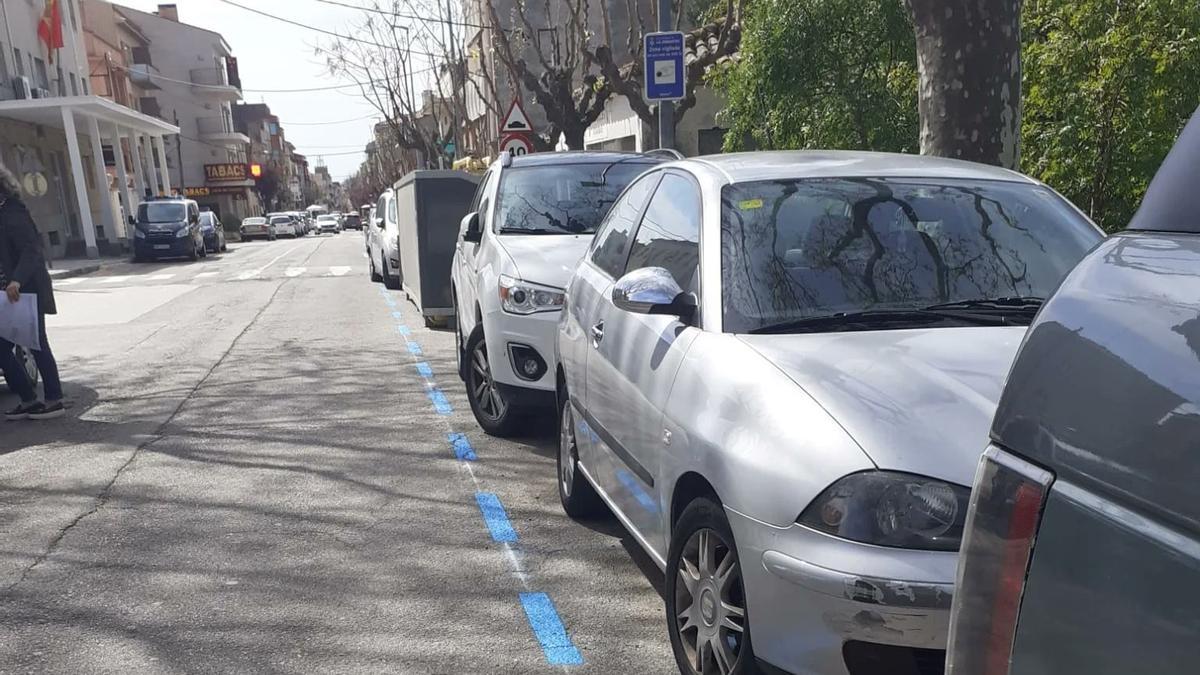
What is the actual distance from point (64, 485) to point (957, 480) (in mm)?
5416

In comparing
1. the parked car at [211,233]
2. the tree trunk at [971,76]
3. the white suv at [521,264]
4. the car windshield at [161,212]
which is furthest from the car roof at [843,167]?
the parked car at [211,233]

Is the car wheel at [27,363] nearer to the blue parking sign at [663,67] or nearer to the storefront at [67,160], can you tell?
the blue parking sign at [663,67]

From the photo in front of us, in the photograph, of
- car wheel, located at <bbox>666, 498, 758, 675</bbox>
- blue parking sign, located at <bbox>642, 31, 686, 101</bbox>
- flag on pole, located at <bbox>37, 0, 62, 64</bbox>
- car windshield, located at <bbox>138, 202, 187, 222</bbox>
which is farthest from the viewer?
flag on pole, located at <bbox>37, 0, 62, 64</bbox>

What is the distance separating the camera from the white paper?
7.45 metres

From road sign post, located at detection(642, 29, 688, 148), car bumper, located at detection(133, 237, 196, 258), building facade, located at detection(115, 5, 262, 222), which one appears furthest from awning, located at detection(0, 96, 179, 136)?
building facade, located at detection(115, 5, 262, 222)

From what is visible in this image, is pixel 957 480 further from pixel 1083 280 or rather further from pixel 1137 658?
pixel 1137 658

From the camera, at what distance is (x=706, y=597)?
3.05 metres

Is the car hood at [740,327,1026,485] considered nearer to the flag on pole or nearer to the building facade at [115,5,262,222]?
the flag on pole

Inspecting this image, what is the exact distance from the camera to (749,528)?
8.84ft

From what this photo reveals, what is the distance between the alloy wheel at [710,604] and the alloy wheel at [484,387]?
11.1 ft

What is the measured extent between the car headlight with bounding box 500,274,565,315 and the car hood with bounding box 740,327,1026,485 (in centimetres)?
305

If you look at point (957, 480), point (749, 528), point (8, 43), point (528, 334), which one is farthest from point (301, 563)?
point (8, 43)

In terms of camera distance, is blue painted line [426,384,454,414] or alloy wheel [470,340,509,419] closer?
alloy wheel [470,340,509,419]

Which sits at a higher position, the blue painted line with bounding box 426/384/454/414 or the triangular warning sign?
the triangular warning sign
